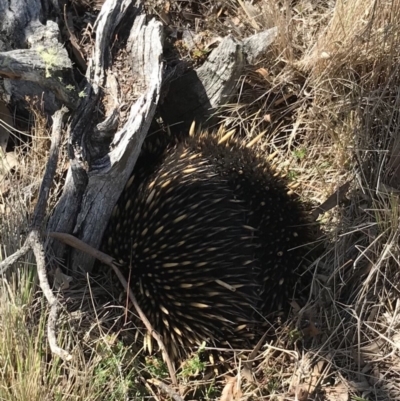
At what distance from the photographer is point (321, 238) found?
2951 mm

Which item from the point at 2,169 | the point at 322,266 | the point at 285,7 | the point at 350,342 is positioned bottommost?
the point at 350,342

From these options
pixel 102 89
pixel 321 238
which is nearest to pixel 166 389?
pixel 321 238

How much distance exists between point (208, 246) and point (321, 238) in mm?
610

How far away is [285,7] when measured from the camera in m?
3.30

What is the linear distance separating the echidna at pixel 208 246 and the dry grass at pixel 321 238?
0.16 metres

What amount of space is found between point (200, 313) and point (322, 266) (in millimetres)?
643

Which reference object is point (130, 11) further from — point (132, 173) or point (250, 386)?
point (250, 386)

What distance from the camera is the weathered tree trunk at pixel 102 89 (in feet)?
8.81

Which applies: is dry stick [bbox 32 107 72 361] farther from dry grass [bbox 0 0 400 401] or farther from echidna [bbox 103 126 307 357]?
echidna [bbox 103 126 307 357]

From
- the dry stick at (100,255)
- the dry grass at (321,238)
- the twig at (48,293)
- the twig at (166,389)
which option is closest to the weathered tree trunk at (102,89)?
the dry stick at (100,255)

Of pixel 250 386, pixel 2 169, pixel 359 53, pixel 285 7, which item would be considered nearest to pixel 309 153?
pixel 359 53

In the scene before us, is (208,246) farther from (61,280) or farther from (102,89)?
(102,89)

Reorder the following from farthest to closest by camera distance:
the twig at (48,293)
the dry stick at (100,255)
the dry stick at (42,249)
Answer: the dry stick at (100,255) → the dry stick at (42,249) → the twig at (48,293)

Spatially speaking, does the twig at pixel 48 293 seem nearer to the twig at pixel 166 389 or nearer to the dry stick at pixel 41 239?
the dry stick at pixel 41 239
